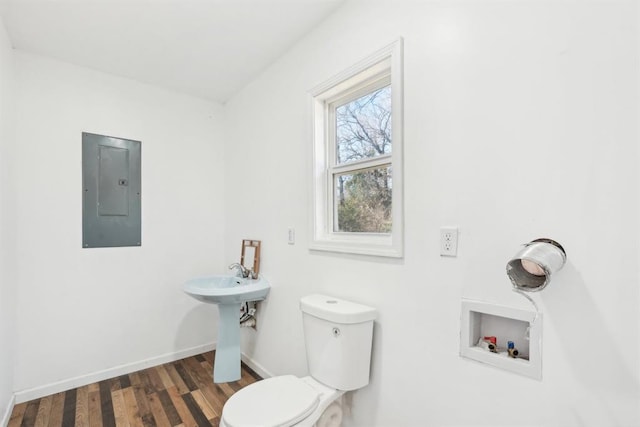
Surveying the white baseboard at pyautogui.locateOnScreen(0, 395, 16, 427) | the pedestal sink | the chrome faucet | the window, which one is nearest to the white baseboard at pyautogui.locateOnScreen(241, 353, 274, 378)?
the pedestal sink

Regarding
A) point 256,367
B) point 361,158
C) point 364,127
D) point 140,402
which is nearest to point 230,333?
point 256,367

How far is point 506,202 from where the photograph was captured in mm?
1093

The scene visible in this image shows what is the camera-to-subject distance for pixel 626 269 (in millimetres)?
864

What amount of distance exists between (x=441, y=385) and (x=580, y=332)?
55cm

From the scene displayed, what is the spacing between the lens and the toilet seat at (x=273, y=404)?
4.12 ft

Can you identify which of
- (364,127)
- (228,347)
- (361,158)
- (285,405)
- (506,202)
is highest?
(364,127)

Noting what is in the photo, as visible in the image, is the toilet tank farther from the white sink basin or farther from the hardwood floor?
the hardwood floor

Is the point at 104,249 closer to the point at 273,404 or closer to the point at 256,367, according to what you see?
the point at 256,367

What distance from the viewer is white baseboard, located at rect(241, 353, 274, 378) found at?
2.36 m

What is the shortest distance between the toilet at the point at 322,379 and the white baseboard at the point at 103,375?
1.57m

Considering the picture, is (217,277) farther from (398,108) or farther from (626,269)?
(626,269)

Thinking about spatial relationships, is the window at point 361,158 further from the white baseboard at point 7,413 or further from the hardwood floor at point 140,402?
the white baseboard at point 7,413

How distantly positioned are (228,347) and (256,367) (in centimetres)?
30

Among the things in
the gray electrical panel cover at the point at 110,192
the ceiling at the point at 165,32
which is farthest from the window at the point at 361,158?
the gray electrical panel cover at the point at 110,192
